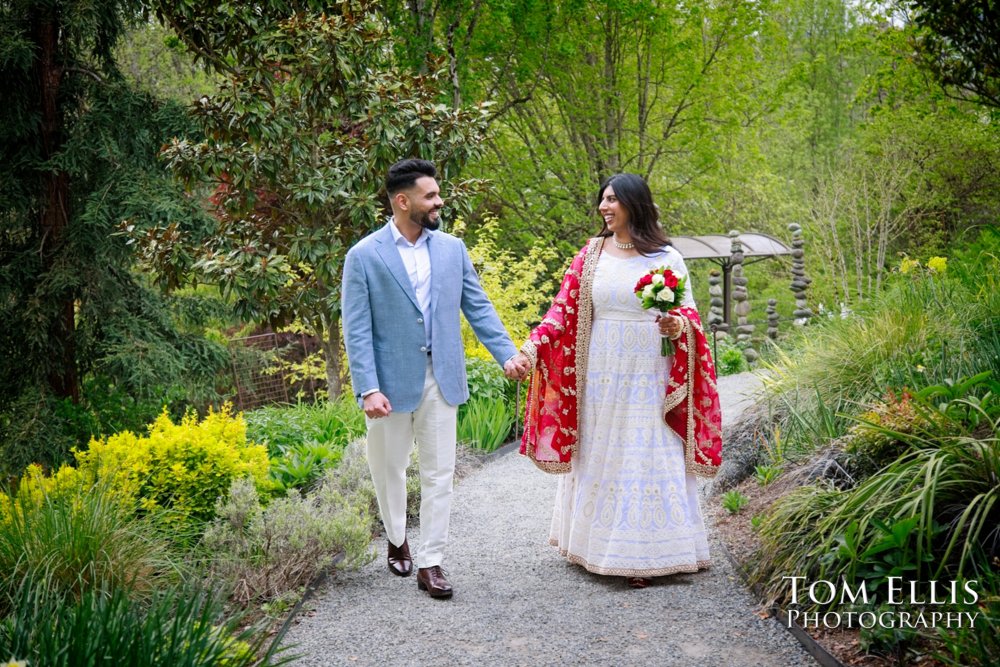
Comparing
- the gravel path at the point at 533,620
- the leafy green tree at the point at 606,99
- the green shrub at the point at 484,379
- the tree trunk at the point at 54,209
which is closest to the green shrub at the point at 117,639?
A: the gravel path at the point at 533,620

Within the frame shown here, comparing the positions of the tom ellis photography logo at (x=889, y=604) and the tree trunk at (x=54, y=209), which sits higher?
the tree trunk at (x=54, y=209)

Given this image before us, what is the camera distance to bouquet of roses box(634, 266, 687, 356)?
4.27 m

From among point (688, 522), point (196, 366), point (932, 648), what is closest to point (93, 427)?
point (196, 366)

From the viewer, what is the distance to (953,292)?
6.00 meters

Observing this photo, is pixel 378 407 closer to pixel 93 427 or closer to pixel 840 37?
pixel 93 427

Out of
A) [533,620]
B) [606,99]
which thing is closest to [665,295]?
[533,620]

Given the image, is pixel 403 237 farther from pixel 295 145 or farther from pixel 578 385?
pixel 295 145

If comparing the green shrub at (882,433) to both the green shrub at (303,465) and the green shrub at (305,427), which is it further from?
the green shrub at (305,427)

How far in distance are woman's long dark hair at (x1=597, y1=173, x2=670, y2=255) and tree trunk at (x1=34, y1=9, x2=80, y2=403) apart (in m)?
4.89

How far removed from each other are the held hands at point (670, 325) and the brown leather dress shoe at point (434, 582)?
1.57 m

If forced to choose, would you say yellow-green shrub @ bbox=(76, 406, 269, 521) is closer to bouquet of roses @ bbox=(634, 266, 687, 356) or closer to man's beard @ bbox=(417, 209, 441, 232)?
man's beard @ bbox=(417, 209, 441, 232)

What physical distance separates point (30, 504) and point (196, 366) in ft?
11.6

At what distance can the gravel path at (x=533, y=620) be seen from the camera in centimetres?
369

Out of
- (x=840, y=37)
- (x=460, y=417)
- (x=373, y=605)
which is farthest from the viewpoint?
(x=840, y=37)
